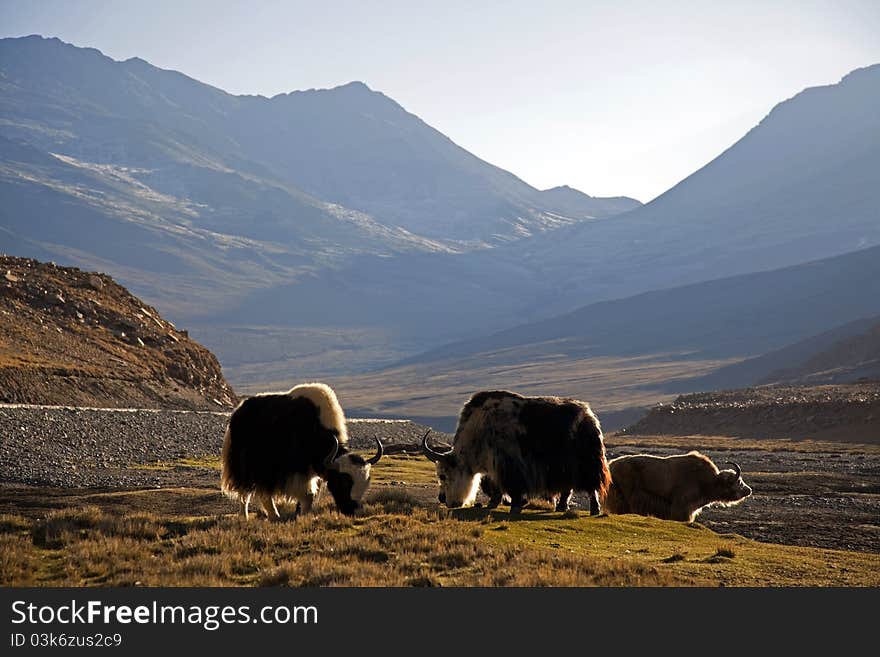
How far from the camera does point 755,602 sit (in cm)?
970

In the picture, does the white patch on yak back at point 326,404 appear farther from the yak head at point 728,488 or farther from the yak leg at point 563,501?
the yak head at point 728,488

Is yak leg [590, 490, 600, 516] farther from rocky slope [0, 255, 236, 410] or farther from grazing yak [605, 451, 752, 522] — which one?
rocky slope [0, 255, 236, 410]

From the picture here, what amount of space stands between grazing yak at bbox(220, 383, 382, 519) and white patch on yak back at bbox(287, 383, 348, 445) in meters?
0.02

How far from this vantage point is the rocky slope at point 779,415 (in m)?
61.2

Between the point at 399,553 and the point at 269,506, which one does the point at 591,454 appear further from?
the point at 399,553

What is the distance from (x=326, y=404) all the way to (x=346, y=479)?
1449 millimetres

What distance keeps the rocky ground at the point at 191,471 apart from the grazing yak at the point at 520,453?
4151 mm

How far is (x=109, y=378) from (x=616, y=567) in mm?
40062

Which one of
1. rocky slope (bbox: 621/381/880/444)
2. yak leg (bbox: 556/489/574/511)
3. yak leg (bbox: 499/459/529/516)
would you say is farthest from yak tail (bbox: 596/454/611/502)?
rocky slope (bbox: 621/381/880/444)

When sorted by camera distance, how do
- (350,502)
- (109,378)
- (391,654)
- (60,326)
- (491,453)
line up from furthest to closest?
(60,326) → (109,378) → (491,453) → (350,502) → (391,654)

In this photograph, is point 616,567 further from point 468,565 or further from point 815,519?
point 815,519

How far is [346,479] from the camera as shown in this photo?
51.1 feet

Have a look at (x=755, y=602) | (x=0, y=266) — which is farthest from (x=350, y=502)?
(x=0, y=266)

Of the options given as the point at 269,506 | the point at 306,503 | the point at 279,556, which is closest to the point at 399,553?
the point at 279,556
